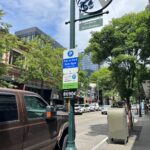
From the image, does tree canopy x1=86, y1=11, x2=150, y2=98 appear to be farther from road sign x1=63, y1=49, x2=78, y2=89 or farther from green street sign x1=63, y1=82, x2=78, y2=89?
green street sign x1=63, y1=82, x2=78, y2=89

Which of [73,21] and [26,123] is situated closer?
[26,123]

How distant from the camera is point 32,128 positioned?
5.48 metres

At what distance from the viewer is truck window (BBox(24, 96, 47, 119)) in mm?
5566

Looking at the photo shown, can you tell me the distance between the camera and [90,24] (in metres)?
7.68

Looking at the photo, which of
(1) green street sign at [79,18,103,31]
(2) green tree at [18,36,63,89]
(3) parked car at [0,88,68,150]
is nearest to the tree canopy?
(1) green street sign at [79,18,103,31]

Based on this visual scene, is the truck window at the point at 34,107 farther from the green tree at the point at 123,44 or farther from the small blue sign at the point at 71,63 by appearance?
the green tree at the point at 123,44

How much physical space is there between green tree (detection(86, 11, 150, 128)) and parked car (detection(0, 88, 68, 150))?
7431 mm

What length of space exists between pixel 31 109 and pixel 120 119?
629 centimetres

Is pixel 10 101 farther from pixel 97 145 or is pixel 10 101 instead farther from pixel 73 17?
pixel 97 145

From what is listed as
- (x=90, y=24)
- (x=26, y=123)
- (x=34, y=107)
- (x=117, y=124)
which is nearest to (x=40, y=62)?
(x=117, y=124)

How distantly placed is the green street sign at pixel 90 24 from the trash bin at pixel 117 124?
4851 mm

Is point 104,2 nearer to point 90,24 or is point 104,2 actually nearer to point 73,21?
point 90,24

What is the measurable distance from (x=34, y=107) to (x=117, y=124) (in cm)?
618

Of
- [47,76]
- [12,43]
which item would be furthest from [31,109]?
[47,76]
